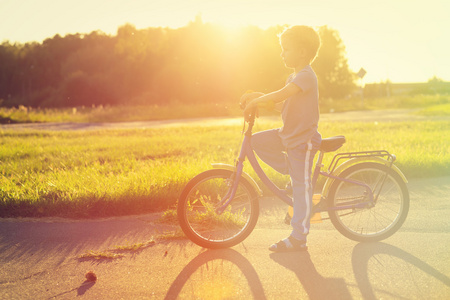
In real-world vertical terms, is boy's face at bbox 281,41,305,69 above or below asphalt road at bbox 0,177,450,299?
above

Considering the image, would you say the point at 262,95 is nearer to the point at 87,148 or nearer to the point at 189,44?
the point at 87,148

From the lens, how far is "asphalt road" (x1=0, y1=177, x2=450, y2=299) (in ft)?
9.98

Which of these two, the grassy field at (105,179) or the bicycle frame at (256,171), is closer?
the bicycle frame at (256,171)

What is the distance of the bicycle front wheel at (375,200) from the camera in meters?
4.05

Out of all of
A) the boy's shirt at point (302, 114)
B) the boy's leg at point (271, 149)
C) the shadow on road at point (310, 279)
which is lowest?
the shadow on road at point (310, 279)

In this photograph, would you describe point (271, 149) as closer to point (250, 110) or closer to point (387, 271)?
point (250, 110)

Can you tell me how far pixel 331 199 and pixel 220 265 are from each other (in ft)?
4.05

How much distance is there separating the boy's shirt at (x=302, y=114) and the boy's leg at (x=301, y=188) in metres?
0.10

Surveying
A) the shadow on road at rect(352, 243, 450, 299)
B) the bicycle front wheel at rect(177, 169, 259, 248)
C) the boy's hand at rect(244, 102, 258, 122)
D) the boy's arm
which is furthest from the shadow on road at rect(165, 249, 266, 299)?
the boy's arm

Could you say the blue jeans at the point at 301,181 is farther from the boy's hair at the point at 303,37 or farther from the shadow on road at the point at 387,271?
the boy's hair at the point at 303,37

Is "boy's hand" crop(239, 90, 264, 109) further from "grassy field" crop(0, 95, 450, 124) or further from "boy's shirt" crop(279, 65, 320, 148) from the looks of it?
"grassy field" crop(0, 95, 450, 124)

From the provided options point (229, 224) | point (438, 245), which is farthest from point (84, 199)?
point (438, 245)

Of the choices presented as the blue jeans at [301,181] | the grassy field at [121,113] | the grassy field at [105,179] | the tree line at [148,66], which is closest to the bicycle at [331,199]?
the blue jeans at [301,181]

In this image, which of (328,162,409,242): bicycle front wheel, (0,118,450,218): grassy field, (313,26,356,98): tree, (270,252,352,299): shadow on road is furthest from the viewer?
(313,26,356,98): tree
